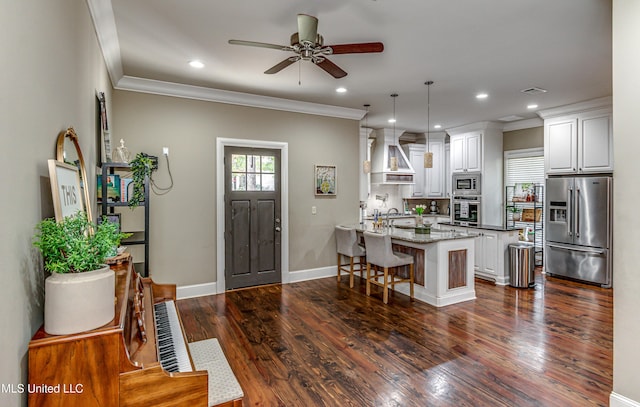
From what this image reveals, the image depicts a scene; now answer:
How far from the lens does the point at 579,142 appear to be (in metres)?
5.49

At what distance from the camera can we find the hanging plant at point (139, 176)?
311 cm

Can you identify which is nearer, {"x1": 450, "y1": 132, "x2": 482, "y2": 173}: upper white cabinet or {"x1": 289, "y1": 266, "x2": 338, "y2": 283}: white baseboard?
{"x1": 289, "y1": 266, "x2": 338, "y2": 283}: white baseboard

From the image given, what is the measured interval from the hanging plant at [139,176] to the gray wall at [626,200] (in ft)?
11.8

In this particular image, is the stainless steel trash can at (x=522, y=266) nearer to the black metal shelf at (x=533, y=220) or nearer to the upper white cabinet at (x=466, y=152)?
the black metal shelf at (x=533, y=220)

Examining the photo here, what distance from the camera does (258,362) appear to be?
2883mm

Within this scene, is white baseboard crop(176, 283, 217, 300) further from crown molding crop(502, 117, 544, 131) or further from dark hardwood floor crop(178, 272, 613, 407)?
crown molding crop(502, 117, 544, 131)

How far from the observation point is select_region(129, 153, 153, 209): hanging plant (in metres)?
3.11

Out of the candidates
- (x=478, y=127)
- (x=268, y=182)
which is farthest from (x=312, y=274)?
(x=478, y=127)

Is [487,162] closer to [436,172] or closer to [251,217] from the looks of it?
[436,172]

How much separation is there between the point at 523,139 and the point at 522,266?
2.91m

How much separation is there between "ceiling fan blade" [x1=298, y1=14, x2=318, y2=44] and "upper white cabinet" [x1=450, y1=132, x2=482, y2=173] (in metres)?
5.48

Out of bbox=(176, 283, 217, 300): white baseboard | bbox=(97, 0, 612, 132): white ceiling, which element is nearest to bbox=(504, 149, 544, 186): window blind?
bbox=(97, 0, 612, 132): white ceiling

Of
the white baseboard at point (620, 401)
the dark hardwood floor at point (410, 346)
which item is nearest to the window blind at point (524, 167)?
the dark hardwood floor at point (410, 346)
